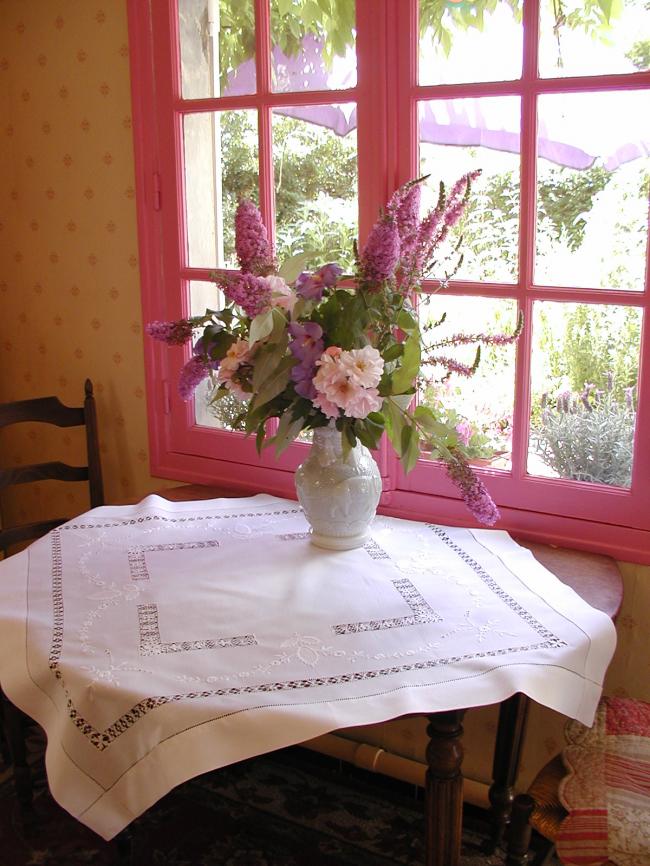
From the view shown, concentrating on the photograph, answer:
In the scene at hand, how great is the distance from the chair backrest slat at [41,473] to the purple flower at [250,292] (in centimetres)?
103

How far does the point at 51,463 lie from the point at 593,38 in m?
1.66

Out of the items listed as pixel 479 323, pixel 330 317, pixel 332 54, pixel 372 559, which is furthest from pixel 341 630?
pixel 332 54

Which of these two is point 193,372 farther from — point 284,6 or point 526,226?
point 284,6

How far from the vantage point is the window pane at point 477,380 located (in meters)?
2.08

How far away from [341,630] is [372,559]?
303 mm

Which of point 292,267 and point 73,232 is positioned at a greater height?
point 73,232

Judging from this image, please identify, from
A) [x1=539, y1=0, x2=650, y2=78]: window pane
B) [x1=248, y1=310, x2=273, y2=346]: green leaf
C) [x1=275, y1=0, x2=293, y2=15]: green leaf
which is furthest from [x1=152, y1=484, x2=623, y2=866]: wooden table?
[x1=275, y1=0, x2=293, y2=15]: green leaf

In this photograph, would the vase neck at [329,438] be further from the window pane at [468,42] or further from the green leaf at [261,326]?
the window pane at [468,42]

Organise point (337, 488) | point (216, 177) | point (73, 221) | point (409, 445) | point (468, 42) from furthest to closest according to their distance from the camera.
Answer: point (73, 221) → point (216, 177) → point (468, 42) → point (337, 488) → point (409, 445)

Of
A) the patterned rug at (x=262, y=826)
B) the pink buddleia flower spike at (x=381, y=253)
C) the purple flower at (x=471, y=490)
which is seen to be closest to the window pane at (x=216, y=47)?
the pink buddleia flower spike at (x=381, y=253)

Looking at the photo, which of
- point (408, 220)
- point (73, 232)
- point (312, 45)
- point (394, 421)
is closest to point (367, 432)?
point (394, 421)

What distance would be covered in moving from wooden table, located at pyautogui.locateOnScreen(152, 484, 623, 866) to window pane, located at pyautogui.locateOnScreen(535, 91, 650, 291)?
1.87 feet

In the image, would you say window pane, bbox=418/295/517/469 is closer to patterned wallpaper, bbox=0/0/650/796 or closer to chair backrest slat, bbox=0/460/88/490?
patterned wallpaper, bbox=0/0/650/796

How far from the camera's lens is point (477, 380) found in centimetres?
213
